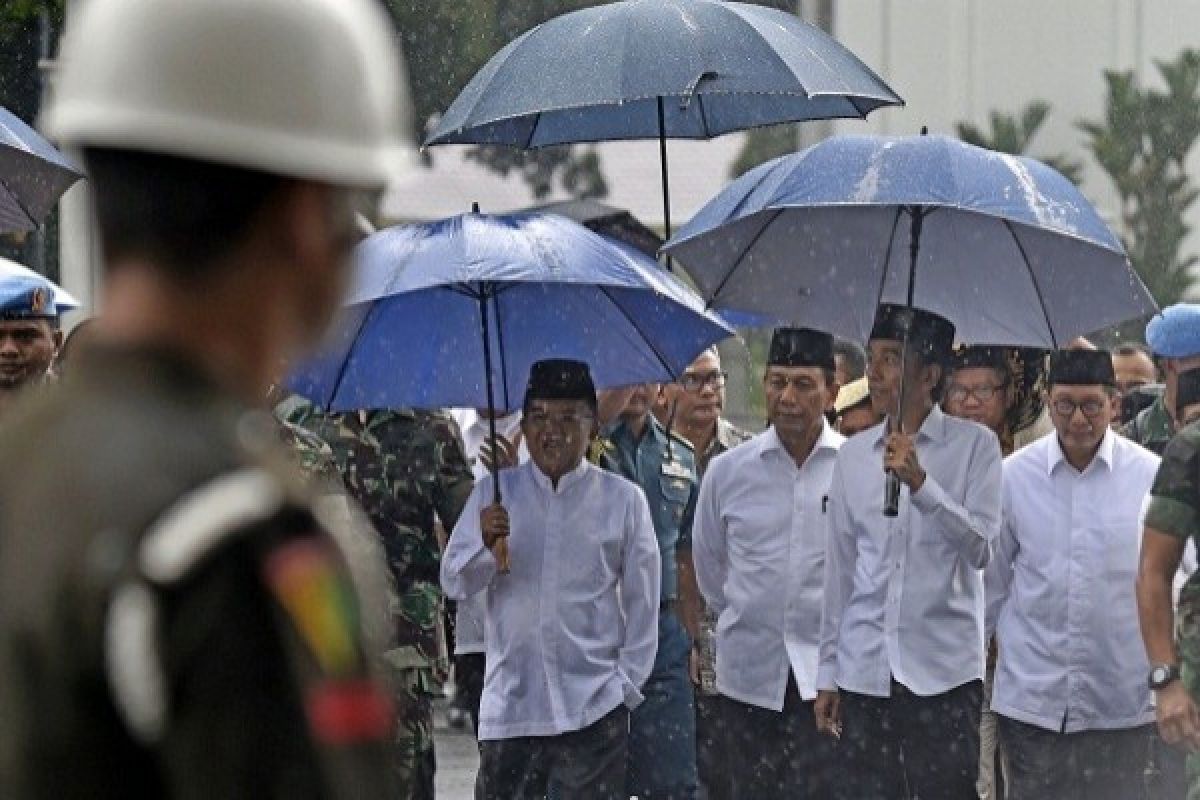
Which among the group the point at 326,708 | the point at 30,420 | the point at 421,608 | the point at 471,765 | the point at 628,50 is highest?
the point at 628,50

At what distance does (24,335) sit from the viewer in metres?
9.40

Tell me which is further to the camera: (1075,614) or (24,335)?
(1075,614)

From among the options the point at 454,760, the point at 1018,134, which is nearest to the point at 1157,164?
the point at 1018,134

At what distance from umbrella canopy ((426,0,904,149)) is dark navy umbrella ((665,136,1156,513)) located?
1.45 feet

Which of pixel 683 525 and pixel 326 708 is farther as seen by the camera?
pixel 683 525

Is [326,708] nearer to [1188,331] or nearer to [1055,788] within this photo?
[1055,788]

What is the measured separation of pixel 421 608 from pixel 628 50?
Result: 7.94 feet

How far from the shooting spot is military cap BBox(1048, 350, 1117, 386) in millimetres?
9906

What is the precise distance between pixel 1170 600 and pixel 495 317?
8.79 ft

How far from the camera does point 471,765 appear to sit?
578 inches

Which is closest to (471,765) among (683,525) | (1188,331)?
(683,525)

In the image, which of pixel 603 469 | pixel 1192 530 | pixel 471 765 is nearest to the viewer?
pixel 1192 530

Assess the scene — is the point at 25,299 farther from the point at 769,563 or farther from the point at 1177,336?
the point at 1177,336

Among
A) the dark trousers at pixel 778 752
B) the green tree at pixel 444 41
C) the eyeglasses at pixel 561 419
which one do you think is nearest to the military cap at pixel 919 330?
the eyeglasses at pixel 561 419
